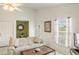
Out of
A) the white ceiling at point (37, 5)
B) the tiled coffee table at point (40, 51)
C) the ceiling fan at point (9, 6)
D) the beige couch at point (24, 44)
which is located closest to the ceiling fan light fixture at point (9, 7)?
the ceiling fan at point (9, 6)

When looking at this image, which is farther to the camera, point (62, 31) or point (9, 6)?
point (62, 31)

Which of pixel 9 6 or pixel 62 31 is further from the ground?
pixel 9 6

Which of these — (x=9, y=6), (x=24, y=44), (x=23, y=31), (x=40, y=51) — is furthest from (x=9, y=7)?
(x=40, y=51)

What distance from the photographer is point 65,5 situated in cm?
177

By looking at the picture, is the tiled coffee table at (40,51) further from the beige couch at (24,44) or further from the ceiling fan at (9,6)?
the ceiling fan at (9,6)

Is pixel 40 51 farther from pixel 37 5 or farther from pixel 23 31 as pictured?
pixel 37 5

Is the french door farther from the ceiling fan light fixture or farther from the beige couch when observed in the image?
the ceiling fan light fixture

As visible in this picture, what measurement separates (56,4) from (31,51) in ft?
2.79

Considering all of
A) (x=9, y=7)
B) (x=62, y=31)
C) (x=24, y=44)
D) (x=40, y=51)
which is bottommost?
(x=40, y=51)

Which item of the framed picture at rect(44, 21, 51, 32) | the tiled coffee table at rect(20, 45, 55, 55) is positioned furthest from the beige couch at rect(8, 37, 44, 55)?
the framed picture at rect(44, 21, 51, 32)

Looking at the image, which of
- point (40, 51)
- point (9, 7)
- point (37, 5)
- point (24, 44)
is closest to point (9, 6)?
point (9, 7)

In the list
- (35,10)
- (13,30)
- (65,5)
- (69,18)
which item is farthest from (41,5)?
(13,30)

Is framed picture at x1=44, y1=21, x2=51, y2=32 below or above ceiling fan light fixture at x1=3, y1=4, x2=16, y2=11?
below

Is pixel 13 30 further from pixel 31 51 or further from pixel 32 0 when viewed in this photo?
pixel 32 0
